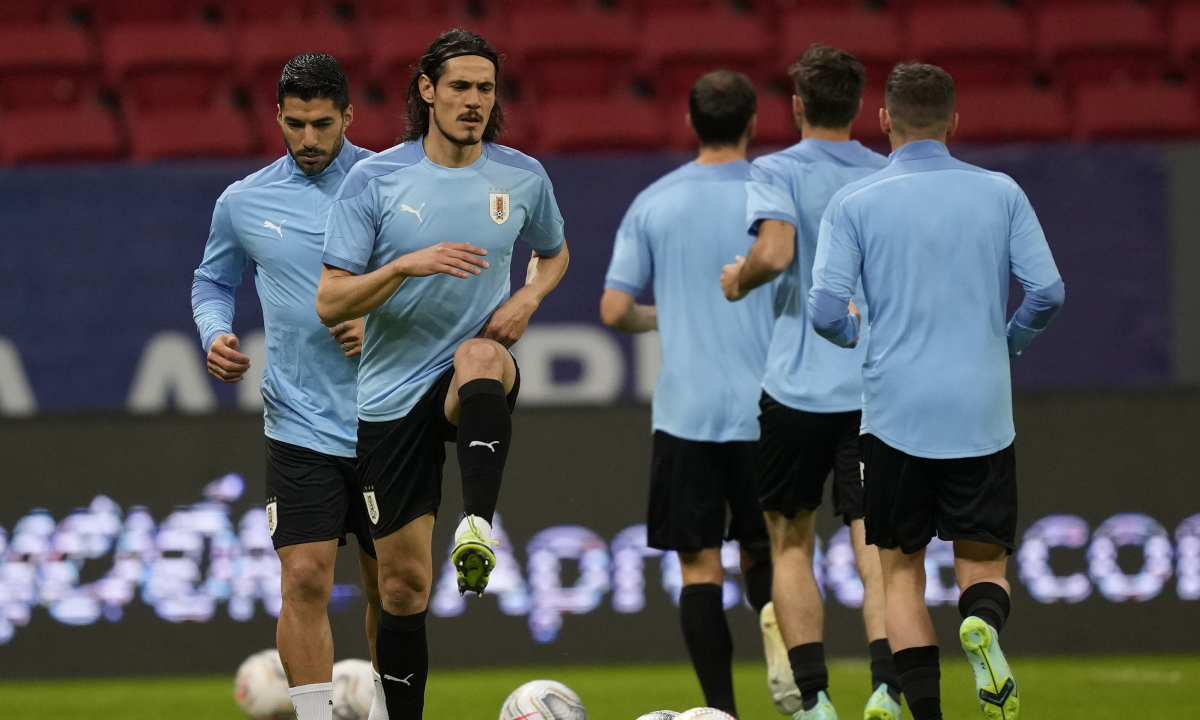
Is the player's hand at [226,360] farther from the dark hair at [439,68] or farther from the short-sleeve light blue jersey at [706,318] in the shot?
the short-sleeve light blue jersey at [706,318]

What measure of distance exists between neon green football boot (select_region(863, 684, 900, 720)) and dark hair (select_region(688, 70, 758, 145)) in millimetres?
2004

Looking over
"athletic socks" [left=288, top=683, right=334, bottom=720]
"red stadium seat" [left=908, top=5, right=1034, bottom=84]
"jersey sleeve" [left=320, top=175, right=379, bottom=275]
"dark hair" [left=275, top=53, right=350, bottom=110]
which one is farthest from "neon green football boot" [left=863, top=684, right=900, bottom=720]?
"red stadium seat" [left=908, top=5, right=1034, bottom=84]

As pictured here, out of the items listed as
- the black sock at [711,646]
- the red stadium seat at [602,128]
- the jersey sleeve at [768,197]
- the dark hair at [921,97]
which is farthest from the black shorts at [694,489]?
the red stadium seat at [602,128]

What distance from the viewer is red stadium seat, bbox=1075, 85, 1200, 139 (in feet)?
30.6

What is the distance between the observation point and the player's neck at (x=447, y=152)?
14.7ft

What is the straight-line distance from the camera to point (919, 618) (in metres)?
4.35

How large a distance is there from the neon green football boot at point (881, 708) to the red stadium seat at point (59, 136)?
20.8ft

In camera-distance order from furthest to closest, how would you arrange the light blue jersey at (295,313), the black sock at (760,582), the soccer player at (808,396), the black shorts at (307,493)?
1. the black sock at (760,582)
2. the soccer player at (808,396)
3. the light blue jersey at (295,313)
4. the black shorts at (307,493)

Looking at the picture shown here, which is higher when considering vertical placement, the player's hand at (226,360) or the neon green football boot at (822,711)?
the player's hand at (226,360)

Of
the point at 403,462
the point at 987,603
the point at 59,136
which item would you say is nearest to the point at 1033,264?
the point at 987,603

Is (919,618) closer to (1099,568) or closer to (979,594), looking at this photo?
(979,594)

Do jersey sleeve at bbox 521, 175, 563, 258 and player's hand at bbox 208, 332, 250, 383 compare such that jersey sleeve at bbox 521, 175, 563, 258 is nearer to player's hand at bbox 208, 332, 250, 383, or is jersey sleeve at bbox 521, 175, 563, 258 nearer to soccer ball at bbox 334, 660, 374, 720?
player's hand at bbox 208, 332, 250, 383

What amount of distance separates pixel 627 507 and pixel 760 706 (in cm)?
141

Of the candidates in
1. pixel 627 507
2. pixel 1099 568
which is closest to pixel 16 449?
pixel 627 507
